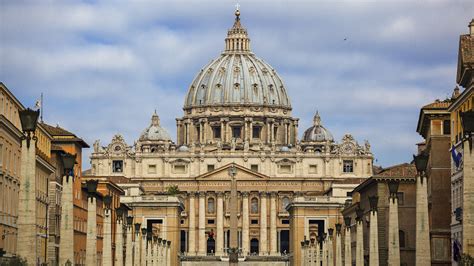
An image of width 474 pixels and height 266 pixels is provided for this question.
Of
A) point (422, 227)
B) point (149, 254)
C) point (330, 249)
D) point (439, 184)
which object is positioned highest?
point (439, 184)

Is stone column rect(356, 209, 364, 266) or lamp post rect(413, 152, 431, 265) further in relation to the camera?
stone column rect(356, 209, 364, 266)

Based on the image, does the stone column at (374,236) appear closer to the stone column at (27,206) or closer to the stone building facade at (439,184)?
the stone building facade at (439,184)

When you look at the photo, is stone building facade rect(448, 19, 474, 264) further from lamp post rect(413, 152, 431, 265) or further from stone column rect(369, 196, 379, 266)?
lamp post rect(413, 152, 431, 265)

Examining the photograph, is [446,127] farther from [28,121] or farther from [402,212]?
[28,121]

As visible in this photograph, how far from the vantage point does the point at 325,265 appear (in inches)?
4589

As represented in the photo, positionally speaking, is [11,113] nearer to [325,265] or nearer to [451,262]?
[451,262]

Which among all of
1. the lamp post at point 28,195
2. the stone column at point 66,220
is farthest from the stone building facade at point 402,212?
the lamp post at point 28,195

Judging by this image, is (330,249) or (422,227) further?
(330,249)

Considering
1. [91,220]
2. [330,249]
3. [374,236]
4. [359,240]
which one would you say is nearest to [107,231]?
[91,220]

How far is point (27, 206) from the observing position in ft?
147

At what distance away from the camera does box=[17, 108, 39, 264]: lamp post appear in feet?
147

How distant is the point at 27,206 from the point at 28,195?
11.8 inches

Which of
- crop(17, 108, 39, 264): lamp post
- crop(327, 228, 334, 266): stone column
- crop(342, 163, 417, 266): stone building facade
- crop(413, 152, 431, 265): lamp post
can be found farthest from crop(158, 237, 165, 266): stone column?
crop(17, 108, 39, 264): lamp post

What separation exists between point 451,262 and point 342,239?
26.3 m
